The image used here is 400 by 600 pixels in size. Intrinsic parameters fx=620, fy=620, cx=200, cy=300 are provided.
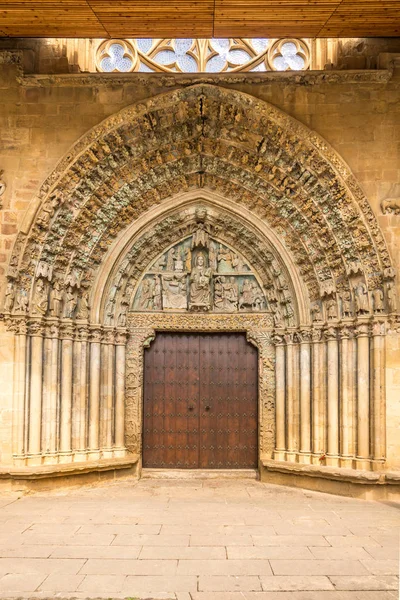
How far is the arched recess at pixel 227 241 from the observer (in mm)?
9031

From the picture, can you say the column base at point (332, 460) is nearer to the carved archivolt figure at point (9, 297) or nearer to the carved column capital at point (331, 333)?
the carved column capital at point (331, 333)

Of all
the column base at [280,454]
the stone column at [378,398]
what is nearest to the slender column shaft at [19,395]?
the column base at [280,454]

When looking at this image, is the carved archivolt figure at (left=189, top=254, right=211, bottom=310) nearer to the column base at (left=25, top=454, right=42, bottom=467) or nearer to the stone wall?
the stone wall

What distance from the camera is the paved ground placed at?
16.1ft

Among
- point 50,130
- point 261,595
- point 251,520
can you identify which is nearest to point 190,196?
point 50,130

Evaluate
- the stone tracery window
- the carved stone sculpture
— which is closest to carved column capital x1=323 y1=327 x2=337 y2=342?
the carved stone sculpture

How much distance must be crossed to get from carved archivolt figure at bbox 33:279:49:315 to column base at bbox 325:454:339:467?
4757mm

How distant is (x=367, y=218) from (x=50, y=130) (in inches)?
192

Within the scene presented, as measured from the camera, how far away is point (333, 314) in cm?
957

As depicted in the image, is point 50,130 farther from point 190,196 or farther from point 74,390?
point 74,390

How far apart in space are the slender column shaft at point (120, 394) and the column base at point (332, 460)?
3.23 m

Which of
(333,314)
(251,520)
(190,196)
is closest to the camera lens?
(251,520)

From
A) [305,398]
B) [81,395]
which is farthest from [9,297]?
[305,398]

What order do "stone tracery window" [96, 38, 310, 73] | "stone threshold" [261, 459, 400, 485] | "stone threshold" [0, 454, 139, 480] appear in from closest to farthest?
1. "stone threshold" [261, 459, 400, 485]
2. "stone threshold" [0, 454, 139, 480]
3. "stone tracery window" [96, 38, 310, 73]
